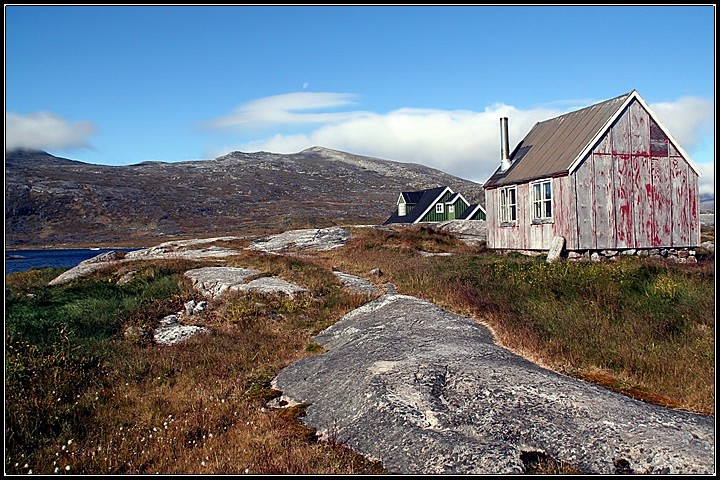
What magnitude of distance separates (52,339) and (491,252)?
74.5ft

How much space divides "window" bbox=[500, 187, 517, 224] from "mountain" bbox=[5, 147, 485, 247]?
239 feet

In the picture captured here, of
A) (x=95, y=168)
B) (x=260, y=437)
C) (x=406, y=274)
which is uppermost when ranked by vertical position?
(x=95, y=168)

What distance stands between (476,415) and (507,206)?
23.3m

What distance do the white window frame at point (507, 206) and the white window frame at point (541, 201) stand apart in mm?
1745

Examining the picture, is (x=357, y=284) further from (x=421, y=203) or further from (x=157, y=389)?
(x=421, y=203)

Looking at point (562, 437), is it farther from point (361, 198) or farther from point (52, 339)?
point (361, 198)

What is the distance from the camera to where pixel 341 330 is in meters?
12.6

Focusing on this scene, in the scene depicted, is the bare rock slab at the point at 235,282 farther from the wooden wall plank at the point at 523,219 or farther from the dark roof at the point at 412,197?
the dark roof at the point at 412,197

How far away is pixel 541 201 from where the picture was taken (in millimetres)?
26062

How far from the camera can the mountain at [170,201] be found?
121 m

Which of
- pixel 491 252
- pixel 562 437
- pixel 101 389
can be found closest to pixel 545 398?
pixel 562 437

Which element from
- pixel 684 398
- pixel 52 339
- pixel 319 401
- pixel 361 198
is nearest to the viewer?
pixel 684 398

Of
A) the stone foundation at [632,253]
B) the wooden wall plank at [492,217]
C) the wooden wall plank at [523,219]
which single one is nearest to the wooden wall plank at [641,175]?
the stone foundation at [632,253]

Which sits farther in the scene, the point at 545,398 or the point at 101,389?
A: the point at 101,389
